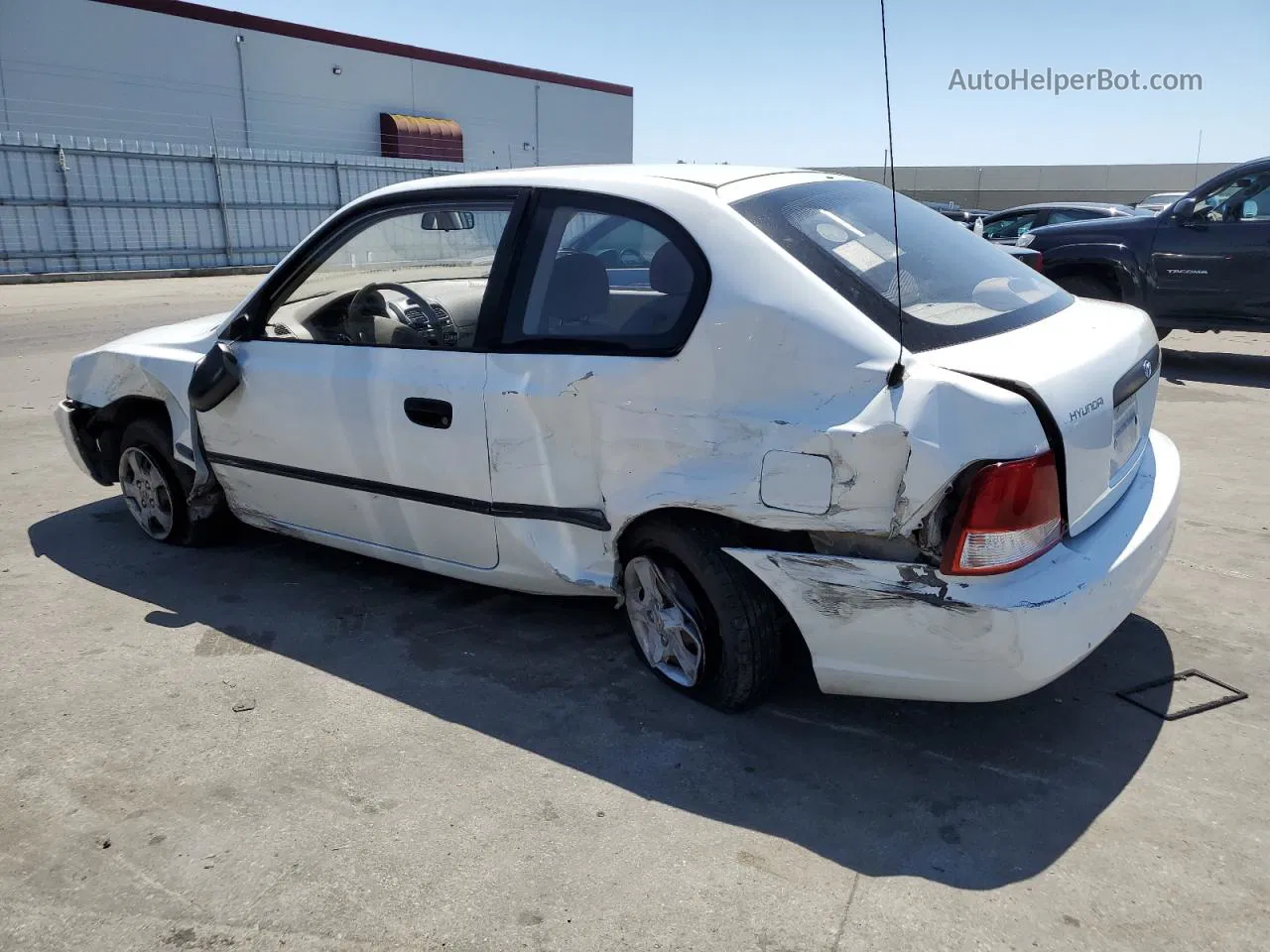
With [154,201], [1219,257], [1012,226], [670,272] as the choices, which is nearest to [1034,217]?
[1012,226]

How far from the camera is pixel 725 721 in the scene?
3.14 meters

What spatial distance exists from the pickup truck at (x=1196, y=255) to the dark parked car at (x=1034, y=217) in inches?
178

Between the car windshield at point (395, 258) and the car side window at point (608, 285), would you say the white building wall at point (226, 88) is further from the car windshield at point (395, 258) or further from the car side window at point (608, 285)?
the car side window at point (608, 285)

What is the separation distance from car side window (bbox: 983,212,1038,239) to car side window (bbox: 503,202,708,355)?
1307 centimetres

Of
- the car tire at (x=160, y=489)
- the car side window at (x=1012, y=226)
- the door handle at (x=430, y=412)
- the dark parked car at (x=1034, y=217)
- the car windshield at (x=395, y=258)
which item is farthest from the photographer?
the car side window at (x=1012, y=226)

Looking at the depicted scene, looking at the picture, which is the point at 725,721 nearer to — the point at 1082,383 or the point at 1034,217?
the point at 1082,383

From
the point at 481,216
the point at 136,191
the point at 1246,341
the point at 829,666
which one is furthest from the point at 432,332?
the point at 136,191

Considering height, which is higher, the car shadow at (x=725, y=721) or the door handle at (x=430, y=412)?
the door handle at (x=430, y=412)

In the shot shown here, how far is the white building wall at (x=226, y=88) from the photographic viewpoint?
925 inches

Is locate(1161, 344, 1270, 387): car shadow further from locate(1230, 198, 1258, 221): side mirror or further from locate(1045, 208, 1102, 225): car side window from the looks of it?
locate(1045, 208, 1102, 225): car side window

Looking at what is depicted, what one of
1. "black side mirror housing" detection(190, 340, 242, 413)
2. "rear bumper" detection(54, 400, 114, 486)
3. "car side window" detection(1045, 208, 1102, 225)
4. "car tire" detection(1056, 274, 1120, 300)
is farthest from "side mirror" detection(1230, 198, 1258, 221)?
"rear bumper" detection(54, 400, 114, 486)

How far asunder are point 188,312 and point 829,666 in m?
13.3

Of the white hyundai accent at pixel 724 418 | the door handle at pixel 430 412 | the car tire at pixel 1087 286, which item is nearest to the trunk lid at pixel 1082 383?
the white hyundai accent at pixel 724 418

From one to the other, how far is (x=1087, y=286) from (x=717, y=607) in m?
8.49
